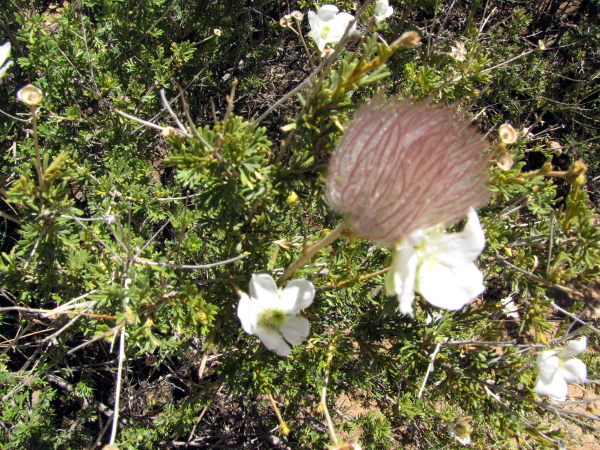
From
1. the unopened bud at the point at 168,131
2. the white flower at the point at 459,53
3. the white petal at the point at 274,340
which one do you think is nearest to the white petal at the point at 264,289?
the white petal at the point at 274,340

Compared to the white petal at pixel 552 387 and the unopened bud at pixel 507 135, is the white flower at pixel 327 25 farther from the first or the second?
the white petal at pixel 552 387

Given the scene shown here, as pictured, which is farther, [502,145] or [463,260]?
[502,145]

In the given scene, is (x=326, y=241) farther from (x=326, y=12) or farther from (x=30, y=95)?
(x=326, y=12)

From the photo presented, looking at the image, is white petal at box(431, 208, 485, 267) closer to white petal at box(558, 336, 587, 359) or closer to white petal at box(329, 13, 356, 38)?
white petal at box(558, 336, 587, 359)

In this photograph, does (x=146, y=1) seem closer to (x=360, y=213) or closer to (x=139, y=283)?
(x=139, y=283)

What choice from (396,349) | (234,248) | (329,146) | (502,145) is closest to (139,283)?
(234,248)

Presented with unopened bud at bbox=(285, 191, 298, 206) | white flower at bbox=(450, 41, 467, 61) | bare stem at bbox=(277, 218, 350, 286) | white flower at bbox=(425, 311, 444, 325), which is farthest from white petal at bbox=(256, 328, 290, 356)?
white flower at bbox=(450, 41, 467, 61)
